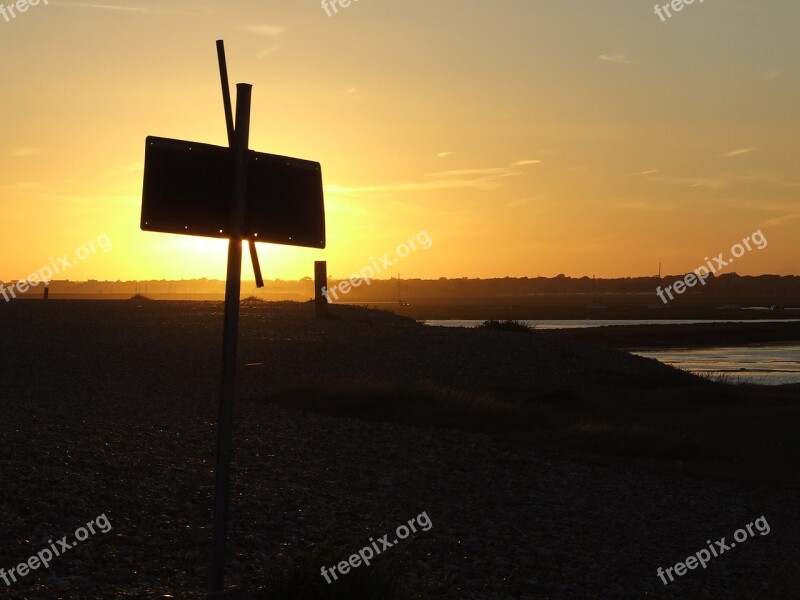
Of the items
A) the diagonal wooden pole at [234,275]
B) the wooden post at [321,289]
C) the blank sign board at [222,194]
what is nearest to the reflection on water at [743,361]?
the wooden post at [321,289]

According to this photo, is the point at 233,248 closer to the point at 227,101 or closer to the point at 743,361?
the point at 227,101

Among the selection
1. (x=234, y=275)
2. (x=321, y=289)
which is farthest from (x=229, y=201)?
(x=321, y=289)

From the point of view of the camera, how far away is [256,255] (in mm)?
5992

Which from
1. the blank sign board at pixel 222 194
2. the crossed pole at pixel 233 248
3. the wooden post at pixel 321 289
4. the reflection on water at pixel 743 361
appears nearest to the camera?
the blank sign board at pixel 222 194

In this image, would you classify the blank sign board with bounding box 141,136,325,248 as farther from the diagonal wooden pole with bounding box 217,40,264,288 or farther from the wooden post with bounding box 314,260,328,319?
the wooden post with bounding box 314,260,328,319

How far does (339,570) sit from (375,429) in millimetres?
9872

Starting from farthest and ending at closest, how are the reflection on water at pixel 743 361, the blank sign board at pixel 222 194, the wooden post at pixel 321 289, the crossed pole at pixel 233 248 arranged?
the reflection on water at pixel 743 361 → the wooden post at pixel 321 289 → the crossed pole at pixel 233 248 → the blank sign board at pixel 222 194

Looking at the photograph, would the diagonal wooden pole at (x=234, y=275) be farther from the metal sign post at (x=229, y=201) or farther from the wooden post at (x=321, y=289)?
the wooden post at (x=321, y=289)

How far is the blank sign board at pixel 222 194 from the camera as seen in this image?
5.71m

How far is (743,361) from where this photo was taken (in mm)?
54125

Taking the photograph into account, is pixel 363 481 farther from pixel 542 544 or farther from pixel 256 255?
pixel 256 255

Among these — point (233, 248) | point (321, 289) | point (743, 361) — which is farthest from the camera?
point (743, 361)

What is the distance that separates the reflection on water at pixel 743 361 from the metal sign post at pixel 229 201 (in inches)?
Result: 1330

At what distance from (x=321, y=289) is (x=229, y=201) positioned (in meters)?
31.5
